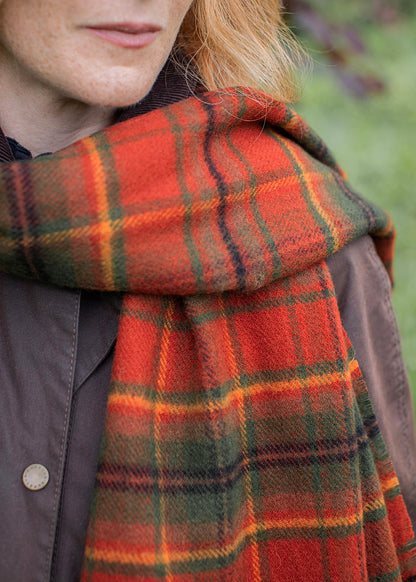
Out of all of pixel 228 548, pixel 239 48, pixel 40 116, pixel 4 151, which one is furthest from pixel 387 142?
pixel 228 548

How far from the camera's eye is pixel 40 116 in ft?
3.98

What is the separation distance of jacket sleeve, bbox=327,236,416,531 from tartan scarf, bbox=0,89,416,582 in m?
0.08

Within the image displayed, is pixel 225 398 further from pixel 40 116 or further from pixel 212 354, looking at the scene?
pixel 40 116

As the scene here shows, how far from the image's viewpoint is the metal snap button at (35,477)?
1.02 metres

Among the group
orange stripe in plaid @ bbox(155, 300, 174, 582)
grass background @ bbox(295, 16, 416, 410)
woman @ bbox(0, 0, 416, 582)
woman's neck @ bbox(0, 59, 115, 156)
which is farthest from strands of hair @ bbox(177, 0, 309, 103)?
grass background @ bbox(295, 16, 416, 410)

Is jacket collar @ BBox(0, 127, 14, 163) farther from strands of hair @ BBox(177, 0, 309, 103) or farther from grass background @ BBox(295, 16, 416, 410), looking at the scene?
grass background @ BBox(295, 16, 416, 410)

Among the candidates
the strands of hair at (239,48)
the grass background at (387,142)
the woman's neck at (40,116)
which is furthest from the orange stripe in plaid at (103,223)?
the grass background at (387,142)

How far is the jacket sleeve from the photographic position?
3.95 ft

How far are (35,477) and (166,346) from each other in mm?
327

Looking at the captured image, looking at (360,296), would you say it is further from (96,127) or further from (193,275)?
(96,127)

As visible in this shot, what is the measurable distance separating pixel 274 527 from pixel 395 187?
3474mm

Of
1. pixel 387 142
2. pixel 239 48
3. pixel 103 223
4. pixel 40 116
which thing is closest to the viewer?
pixel 103 223

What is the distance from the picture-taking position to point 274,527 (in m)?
1.11

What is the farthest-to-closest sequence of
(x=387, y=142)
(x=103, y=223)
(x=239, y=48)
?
(x=387, y=142)
(x=239, y=48)
(x=103, y=223)
